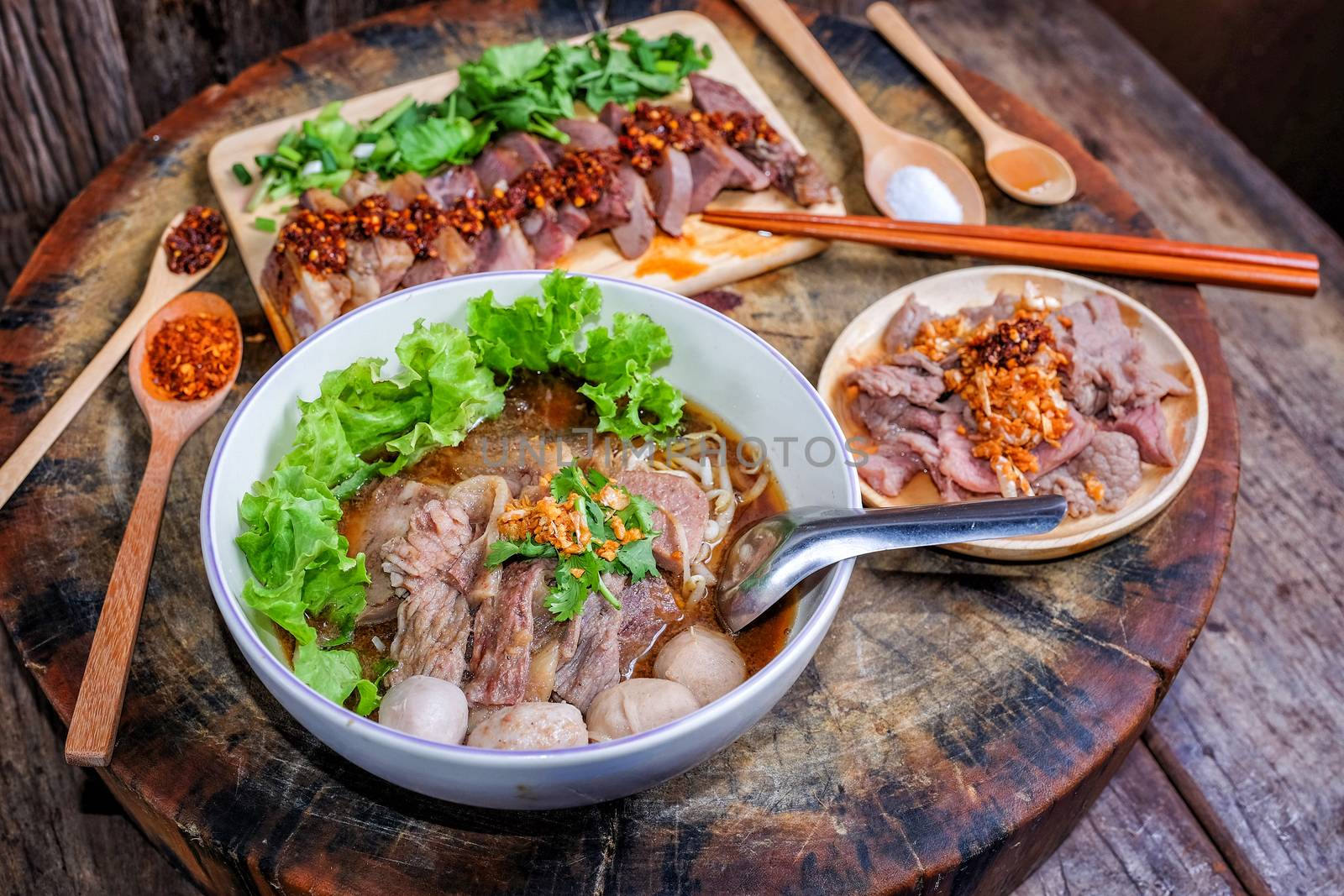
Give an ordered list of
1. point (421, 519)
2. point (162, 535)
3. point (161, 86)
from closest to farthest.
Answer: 1. point (421, 519)
2. point (162, 535)
3. point (161, 86)

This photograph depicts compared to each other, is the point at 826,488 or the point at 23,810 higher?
the point at 826,488

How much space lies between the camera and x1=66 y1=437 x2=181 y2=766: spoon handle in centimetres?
260

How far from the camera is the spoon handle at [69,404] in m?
3.19

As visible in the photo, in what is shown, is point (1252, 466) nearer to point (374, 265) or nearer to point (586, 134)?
point (586, 134)

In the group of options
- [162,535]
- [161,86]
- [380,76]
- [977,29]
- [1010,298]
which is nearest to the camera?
[162,535]

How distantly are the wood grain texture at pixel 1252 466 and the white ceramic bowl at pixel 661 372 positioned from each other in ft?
5.58

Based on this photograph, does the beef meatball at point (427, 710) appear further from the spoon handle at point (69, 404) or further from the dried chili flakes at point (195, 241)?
the dried chili flakes at point (195, 241)

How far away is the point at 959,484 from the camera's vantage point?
3.32 m

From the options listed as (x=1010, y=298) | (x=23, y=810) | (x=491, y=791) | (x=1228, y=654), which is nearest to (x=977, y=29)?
(x=1010, y=298)

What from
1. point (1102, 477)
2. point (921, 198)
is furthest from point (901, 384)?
point (921, 198)

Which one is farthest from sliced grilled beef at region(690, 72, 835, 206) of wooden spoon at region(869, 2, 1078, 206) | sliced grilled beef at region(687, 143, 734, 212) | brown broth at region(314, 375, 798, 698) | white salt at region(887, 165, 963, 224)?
brown broth at region(314, 375, 798, 698)

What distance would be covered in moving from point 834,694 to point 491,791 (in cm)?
101

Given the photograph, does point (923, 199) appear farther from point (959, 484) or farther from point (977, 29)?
point (977, 29)

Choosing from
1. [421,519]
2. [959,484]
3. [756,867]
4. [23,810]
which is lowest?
[23,810]
